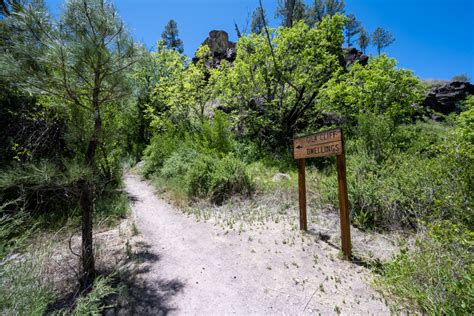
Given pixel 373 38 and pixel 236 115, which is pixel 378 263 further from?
pixel 373 38

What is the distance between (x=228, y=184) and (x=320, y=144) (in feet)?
10.4

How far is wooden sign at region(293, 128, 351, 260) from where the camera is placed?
11.0 feet

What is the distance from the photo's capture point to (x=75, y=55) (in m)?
2.30

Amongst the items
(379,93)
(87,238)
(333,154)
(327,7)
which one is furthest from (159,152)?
(327,7)

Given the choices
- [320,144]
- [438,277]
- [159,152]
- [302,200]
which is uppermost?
[159,152]

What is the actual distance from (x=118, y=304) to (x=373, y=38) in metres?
45.6

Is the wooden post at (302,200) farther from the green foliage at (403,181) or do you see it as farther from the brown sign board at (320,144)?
the green foliage at (403,181)

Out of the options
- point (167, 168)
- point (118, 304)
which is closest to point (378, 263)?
point (118, 304)

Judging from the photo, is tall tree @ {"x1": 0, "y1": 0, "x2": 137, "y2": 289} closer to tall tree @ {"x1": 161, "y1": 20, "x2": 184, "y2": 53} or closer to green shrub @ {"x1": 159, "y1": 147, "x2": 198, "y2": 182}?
green shrub @ {"x1": 159, "y1": 147, "x2": 198, "y2": 182}

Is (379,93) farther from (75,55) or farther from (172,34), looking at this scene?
(172,34)

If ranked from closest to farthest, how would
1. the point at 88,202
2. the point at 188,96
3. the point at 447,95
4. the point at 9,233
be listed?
the point at 88,202, the point at 9,233, the point at 188,96, the point at 447,95

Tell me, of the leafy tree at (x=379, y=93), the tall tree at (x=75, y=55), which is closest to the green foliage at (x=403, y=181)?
the leafy tree at (x=379, y=93)

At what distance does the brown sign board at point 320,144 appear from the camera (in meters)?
3.42

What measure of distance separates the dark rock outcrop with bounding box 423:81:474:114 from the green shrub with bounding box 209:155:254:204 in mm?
25535
